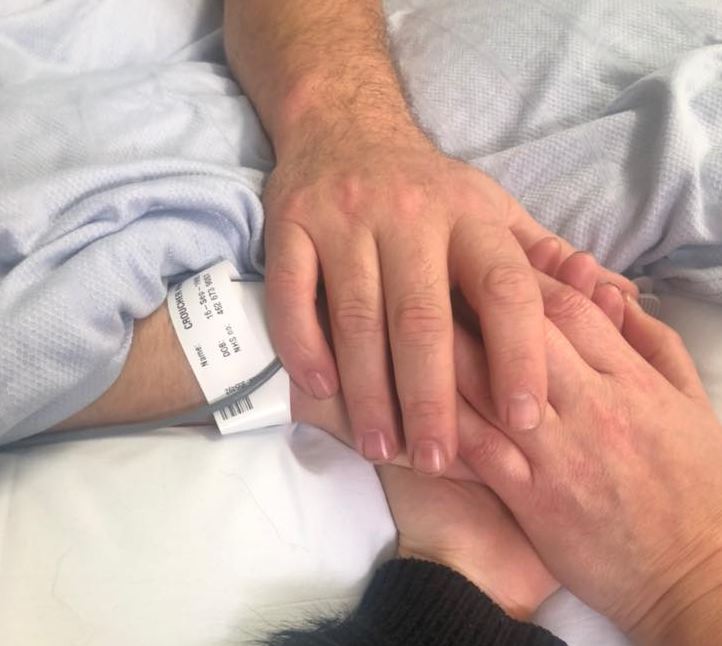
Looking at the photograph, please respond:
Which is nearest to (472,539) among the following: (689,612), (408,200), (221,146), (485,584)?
(485,584)

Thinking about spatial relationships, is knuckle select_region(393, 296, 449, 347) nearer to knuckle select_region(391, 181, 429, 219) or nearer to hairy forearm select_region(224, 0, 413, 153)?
knuckle select_region(391, 181, 429, 219)

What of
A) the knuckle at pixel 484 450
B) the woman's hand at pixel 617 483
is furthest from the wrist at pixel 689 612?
the knuckle at pixel 484 450

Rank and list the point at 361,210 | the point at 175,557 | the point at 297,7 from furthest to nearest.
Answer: the point at 297,7, the point at 361,210, the point at 175,557

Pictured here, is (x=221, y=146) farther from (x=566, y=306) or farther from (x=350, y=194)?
(x=566, y=306)

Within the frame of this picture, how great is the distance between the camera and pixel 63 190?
0.64 m

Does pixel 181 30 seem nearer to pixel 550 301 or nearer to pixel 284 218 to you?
pixel 284 218

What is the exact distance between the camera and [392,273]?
636 mm

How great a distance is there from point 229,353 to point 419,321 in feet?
0.50

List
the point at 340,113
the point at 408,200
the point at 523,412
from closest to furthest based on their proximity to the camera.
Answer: the point at 523,412, the point at 408,200, the point at 340,113

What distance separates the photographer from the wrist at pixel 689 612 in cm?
58

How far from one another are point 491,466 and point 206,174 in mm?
334

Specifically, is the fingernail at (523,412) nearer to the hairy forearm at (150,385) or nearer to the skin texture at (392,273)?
the skin texture at (392,273)

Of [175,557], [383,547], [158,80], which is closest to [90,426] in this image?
[175,557]

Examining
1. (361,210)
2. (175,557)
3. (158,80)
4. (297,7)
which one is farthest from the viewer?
(297,7)
